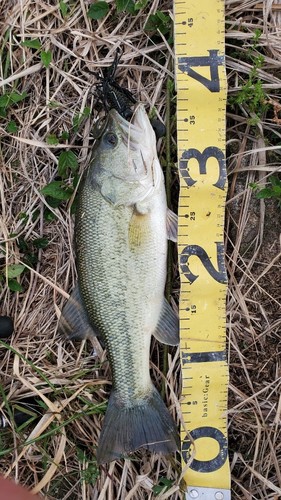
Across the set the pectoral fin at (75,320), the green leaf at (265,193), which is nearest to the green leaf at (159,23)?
the green leaf at (265,193)

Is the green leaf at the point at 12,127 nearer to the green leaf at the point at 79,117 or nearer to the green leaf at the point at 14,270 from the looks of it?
the green leaf at the point at 79,117

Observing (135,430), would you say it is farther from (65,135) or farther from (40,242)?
(65,135)

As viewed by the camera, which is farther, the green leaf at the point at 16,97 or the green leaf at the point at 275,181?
the green leaf at the point at 16,97

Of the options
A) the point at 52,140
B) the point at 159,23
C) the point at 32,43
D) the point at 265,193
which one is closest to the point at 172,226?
the point at 265,193

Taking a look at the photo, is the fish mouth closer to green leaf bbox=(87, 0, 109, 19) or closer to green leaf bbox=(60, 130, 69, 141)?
green leaf bbox=(60, 130, 69, 141)

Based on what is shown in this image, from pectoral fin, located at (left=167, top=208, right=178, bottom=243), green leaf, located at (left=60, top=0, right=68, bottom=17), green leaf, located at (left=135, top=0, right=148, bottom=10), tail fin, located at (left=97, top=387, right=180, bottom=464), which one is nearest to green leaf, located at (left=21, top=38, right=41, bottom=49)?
green leaf, located at (left=60, top=0, right=68, bottom=17)

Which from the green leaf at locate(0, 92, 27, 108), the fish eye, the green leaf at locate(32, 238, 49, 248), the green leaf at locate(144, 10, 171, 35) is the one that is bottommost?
the green leaf at locate(32, 238, 49, 248)
